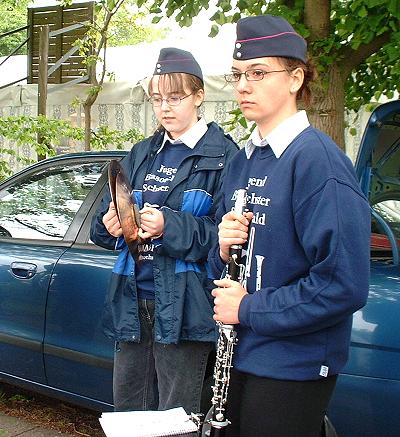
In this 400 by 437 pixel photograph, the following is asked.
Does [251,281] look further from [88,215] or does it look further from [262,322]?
[88,215]

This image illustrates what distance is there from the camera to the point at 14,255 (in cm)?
384

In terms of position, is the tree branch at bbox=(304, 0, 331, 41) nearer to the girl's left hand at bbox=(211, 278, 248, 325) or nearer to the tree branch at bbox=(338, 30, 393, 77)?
the tree branch at bbox=(338, 30, 393, 77)

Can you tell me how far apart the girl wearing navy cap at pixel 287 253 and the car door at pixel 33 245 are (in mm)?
1961

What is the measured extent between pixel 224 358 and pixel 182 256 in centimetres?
62

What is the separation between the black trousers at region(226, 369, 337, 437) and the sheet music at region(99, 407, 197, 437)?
7.4 inches

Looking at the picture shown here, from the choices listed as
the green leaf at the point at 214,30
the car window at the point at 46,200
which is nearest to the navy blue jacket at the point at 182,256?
the car window at the point at 46,200

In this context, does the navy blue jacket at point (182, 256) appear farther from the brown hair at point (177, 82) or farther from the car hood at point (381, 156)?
the car hood at point (381, 156)

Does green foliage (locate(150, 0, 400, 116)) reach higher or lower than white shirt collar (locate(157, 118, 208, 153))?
higher

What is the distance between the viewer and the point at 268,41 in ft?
5.81

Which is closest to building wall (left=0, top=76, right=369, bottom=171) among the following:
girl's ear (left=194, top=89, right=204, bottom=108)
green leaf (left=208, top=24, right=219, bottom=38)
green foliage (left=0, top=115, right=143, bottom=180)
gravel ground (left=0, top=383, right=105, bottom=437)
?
green foliage (left=0, top=115, right=143, bottom=180)

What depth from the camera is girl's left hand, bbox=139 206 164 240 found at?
227 centimetres

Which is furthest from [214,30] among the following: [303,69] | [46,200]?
[303,69]

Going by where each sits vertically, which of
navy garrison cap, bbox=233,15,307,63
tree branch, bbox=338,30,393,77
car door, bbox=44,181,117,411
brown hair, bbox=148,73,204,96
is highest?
tree branch, bbox=338,30,393,77

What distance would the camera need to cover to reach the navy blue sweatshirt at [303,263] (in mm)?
1586
